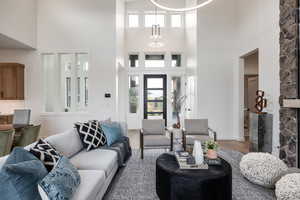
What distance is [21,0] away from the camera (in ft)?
15.4

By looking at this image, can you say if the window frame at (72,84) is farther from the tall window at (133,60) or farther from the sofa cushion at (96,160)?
the sofa cushion at (96,160)

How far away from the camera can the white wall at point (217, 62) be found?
218 inches

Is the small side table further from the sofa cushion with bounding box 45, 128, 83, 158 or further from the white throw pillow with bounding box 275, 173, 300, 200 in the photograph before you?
the sofa cushion with bounding box 45, 128, 83, 158

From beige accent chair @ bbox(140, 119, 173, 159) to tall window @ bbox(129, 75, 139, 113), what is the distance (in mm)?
3403

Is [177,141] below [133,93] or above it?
below

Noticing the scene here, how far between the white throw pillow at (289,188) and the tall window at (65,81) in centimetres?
487

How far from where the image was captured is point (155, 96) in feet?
25.0

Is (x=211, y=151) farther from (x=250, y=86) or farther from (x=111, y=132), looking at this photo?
(x=250, y=86)

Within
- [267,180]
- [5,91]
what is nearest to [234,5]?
[267,180]

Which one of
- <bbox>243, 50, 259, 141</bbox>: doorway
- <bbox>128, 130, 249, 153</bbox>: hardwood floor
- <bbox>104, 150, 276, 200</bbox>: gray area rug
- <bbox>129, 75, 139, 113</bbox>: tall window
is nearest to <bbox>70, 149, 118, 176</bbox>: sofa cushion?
<bbox>104, 150, 276, 200</bbox>: gray area rug

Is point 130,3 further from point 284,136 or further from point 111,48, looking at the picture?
point 284,136

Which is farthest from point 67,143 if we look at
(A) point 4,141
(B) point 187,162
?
(B) point 187,162

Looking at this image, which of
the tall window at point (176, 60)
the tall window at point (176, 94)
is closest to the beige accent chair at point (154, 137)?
the tall window at point (176, 94)

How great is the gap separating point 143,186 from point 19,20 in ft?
16.7
